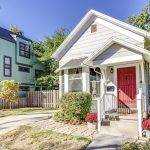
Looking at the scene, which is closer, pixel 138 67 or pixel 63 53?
pixel 138 67

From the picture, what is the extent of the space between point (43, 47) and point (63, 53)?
1418 cm

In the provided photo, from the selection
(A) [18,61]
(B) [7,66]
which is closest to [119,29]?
(B) [7,66]

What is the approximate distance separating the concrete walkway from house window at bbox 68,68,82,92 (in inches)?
243

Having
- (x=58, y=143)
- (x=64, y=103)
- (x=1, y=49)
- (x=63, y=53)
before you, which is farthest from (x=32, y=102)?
(x=58, y=143)

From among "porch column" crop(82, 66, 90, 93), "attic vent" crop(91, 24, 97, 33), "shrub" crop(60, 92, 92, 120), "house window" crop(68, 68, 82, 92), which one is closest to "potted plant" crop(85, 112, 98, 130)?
"shrub" crop(60, 92, 92, 120)

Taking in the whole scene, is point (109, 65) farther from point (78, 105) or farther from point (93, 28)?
point (93, 28)

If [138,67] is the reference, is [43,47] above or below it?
above

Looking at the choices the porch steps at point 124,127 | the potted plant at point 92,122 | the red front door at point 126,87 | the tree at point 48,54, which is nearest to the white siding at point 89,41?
the red front door at point 126,87

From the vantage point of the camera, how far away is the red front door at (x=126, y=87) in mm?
12508

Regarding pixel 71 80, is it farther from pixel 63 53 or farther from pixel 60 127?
pixel 60 127

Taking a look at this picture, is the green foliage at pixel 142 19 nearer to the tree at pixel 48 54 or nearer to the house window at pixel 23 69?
the tree at pixel 48 54

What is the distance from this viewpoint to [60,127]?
1124cm

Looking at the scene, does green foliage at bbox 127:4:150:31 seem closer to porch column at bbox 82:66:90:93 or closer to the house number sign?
porch column at bbox 82:66:90:93

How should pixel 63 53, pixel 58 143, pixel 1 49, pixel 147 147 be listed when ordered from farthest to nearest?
1. pixel 1 49
2. pixel 63 53
3. pixel 58 143
4. pixel 147 147
